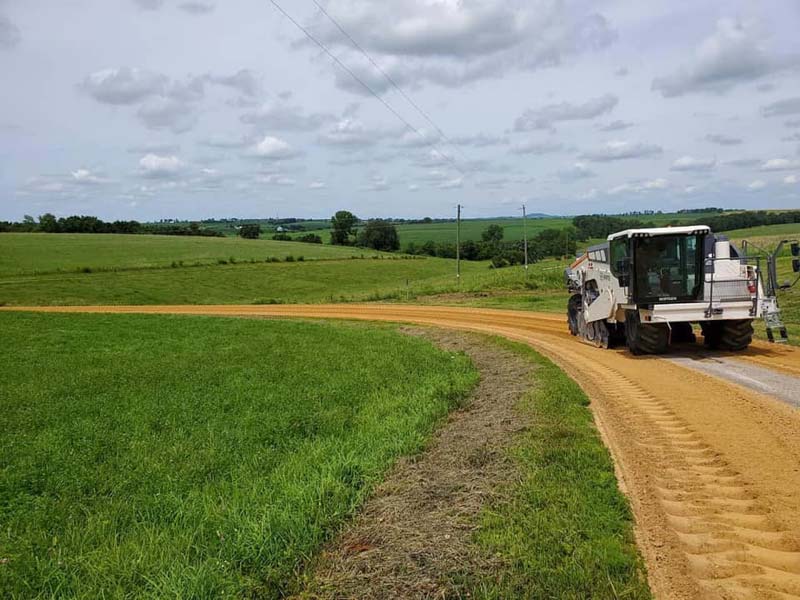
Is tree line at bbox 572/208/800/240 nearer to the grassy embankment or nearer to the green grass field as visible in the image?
the grassy embankment

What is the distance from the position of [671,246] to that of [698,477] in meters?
10.3

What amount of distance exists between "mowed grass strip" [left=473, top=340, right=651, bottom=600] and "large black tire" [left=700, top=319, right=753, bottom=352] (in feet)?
27.8

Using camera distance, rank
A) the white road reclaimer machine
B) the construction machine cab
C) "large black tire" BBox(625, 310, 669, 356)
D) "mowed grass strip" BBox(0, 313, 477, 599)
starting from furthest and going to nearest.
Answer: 1. the construction machine cab
2. "large black tire" BBox(625, 310, 669, 356)
3. the white road reclaimer machine
4. "mowed grass strip" BBox(0, 313, 477, 599)

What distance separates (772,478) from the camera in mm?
6586

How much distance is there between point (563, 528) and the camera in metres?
5.52

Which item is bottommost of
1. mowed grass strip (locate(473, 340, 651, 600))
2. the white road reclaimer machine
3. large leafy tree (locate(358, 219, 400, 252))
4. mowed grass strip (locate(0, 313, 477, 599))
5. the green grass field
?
mowed grass strip (locate(0, 313, 477, 599))

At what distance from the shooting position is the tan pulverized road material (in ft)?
15.8

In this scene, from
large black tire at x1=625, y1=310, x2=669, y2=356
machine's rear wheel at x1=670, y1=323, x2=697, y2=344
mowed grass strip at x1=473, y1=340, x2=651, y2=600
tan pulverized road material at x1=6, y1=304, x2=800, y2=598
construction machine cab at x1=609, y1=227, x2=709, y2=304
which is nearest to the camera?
mowed grass strip at x1=473, y1=340, x2=651, y2=600

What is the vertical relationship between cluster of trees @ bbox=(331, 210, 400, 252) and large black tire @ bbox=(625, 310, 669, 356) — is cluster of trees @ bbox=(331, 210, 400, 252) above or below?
above

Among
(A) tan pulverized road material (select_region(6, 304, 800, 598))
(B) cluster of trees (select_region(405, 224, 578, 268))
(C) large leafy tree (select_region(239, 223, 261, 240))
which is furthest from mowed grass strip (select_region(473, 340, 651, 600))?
(C) large leafy tree (select_region(239, 223, 261, 240))

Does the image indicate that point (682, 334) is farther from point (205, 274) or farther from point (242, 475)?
point (205, 274)

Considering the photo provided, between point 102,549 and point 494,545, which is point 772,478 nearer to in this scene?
point 494,545

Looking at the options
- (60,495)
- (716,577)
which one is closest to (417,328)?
(60,495)

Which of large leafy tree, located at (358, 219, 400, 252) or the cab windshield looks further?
large leafy tree, located at (358, 219, 400, 252)
